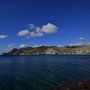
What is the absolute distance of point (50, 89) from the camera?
22281 millimetres

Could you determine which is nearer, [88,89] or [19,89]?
[88,89]

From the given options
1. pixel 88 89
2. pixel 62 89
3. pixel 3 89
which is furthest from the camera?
pixel 3 89

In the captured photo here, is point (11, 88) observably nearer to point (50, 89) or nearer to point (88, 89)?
point (50, 89)

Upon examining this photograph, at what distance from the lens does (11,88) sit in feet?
78.9

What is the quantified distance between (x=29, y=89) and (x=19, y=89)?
2.37 meters

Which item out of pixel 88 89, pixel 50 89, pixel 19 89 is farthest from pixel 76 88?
pixel 19 89

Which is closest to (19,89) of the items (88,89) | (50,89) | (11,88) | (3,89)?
(11,88)

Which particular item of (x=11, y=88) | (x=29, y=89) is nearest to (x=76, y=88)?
(x=29, y=89)

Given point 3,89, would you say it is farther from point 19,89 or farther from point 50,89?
point 50,89

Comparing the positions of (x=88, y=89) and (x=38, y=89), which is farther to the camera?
(x=38, y=89)

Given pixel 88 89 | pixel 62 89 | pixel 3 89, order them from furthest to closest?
pixel 3 89
pixel 62 89
pixel 88 89

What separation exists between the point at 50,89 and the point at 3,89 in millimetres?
11048

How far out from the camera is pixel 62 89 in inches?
857

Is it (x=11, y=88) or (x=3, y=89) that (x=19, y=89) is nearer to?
(x=11, y=88)
